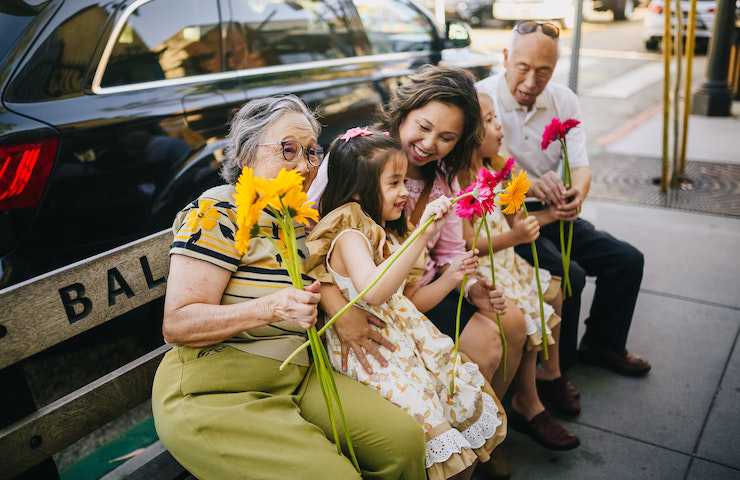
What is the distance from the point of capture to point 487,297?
251cm

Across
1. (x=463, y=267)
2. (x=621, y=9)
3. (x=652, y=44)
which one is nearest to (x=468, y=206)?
(x=463, y=267)

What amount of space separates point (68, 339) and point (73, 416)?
23 centimetres

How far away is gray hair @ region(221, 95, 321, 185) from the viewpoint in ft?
6.69

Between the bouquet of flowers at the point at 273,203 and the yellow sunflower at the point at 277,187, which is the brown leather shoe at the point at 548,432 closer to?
the bouquet of flowers at the point at 273,203

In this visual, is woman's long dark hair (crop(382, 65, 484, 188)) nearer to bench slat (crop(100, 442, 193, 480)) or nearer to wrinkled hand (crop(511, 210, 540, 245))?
wrinkled hand (crop(511, 210, 540, 245))

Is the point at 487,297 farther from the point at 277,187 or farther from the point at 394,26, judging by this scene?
the point at 394,26

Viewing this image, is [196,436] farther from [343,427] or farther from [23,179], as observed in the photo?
[23,179]

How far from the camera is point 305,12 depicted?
402 cm

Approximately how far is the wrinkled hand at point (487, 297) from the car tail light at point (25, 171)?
66.2 inches

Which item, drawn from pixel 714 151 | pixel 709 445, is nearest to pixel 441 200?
pixel 709 445

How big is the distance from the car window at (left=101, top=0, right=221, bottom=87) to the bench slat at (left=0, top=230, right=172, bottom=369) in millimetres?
1061

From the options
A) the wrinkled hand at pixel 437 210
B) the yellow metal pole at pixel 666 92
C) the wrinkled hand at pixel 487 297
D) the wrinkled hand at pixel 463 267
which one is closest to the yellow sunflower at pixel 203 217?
the wrinkled hand at pixel 437 210

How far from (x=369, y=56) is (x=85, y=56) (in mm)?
2056

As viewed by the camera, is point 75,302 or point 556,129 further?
point 556,129
